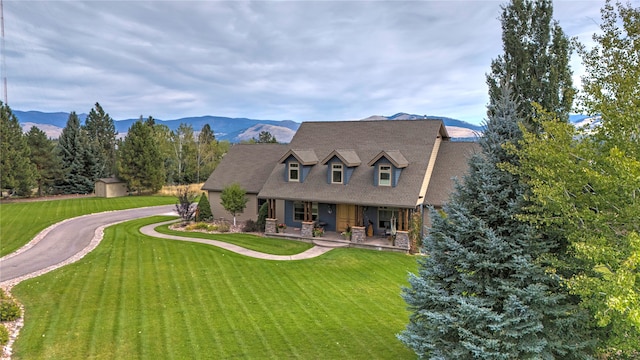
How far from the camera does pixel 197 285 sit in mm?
14000

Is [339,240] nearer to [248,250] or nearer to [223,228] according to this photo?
[248,250]

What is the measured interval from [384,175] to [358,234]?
12.1ft

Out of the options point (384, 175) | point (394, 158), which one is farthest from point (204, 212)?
point (394, 158)

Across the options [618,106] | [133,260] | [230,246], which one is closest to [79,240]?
[133,260]

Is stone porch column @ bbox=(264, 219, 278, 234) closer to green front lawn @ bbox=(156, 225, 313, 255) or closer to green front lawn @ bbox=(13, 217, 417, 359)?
green front lawn @ bbox=(156, 225, 313, 255)

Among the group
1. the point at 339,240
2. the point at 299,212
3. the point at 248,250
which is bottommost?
the point at 248,250

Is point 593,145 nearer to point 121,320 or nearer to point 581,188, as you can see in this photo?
point 581,188

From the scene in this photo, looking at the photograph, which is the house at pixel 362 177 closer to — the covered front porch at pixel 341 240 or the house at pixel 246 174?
the house at pixel 246 174

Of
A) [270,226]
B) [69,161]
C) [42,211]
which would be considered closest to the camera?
[270,226]

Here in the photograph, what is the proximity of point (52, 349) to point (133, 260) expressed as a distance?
803cm

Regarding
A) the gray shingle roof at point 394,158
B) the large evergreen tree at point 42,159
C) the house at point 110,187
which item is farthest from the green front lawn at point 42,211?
the gray shingle roof at point 394,158

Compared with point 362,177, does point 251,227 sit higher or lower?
lower

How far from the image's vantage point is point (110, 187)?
4075 centimetres

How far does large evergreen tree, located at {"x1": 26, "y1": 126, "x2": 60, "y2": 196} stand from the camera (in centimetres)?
3853
